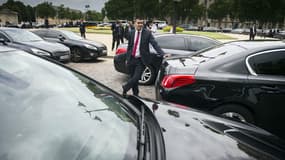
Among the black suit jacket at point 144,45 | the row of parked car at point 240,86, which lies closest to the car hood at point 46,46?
the black suit jacket at point 144,45

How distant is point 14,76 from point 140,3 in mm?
76722

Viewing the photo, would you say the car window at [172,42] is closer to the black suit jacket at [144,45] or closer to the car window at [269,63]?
the black suit jacket at [144,45]

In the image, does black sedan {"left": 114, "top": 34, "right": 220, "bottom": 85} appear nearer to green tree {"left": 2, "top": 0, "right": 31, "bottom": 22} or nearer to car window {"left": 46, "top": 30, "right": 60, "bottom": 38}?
car window {"left": 46, "top": 30, "right": 60, "bottom": 38}

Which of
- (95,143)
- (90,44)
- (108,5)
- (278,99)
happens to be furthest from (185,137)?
(108,5)

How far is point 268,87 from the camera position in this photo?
3508 millimetres

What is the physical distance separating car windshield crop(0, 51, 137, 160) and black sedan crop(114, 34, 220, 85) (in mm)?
5000

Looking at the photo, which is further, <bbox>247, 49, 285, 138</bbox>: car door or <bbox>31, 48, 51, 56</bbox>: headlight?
<bbox>31, 48, 51, 56</bbox>: headlight

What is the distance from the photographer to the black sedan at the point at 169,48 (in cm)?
738

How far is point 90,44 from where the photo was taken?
38.7 ft

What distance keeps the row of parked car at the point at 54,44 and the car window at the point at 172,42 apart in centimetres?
354

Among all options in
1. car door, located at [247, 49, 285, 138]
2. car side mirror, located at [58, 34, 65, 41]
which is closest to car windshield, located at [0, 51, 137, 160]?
car door, located at [247, 49, 285, 138]

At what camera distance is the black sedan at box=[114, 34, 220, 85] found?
738cm

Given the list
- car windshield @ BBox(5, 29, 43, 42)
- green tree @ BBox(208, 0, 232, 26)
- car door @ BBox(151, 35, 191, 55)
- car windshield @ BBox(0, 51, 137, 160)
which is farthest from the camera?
green tree @ BBox(208, 0, 232, 26)

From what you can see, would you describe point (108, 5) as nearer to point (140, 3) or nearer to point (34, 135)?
point (140, 3)
